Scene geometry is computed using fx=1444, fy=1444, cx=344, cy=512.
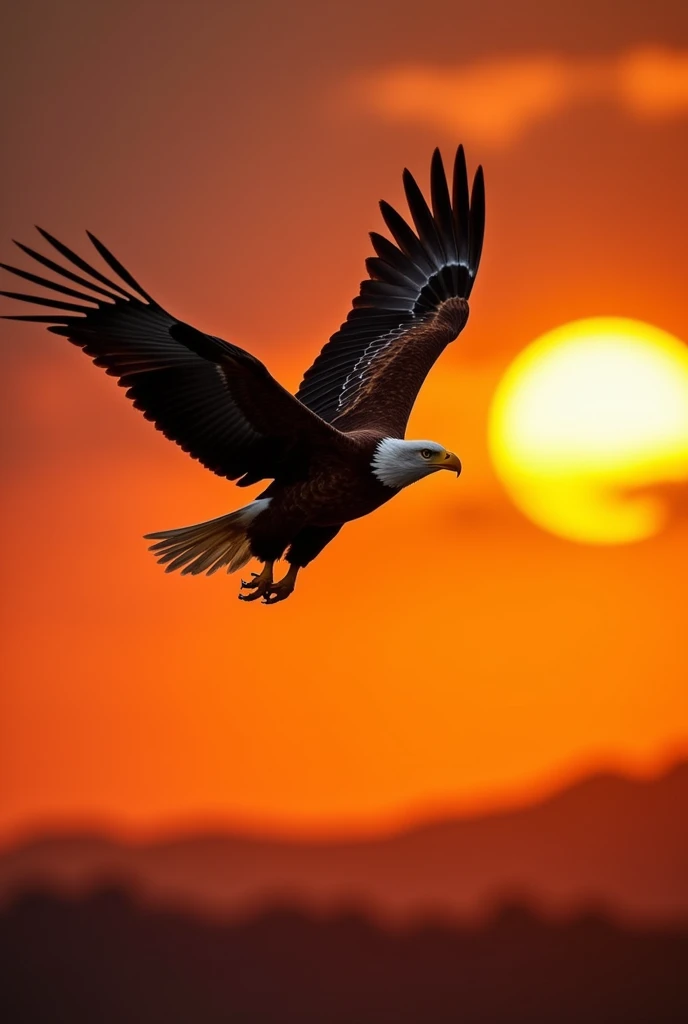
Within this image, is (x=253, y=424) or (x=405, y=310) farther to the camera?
(x=405, y=310)

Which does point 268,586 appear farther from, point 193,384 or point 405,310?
point 405,310

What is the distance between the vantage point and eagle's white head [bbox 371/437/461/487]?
577cm

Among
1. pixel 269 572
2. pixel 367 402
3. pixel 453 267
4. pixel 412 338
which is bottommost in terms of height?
pixel 269 572

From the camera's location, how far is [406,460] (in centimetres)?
583

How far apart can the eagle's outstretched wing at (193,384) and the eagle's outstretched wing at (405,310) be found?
2.97 feet

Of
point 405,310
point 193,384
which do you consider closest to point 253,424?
point 193,384

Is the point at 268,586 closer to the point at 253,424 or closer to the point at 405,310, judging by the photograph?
the point at 253,424

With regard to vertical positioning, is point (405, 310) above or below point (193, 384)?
above

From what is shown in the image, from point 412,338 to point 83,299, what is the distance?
235 cm

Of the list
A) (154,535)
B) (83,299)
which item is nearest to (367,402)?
(154,535)

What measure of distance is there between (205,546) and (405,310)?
84.3 inches

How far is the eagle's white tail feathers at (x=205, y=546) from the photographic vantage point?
20.5 feet

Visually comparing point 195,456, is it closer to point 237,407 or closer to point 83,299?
point 237,407

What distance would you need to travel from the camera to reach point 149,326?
18.0 feet
